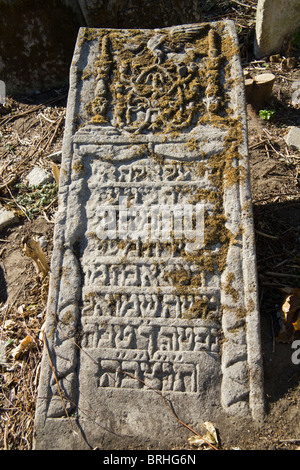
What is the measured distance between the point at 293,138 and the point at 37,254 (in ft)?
8.41

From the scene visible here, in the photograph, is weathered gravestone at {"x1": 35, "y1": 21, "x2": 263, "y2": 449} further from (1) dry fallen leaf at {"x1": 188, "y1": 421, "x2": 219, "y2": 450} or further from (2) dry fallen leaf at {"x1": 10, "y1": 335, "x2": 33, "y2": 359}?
(2) dry fallen leaf at {"x1": 10, "y1": 335, "x2": 33, "y2": 359}

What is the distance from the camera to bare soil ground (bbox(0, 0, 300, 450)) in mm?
2338

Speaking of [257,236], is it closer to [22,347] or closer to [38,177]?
[22,347]

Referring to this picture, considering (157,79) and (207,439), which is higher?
(157,79)

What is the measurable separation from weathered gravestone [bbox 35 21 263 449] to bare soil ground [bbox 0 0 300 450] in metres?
0.18

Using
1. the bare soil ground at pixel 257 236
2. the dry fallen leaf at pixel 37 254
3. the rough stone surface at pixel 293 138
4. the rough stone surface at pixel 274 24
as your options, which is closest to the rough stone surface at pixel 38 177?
the bare soil ground at pixel 257 236

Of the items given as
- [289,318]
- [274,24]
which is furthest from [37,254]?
[274,24]

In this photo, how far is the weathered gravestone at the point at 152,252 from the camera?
2268 mm

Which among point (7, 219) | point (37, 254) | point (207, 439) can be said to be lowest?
point (207, 439)

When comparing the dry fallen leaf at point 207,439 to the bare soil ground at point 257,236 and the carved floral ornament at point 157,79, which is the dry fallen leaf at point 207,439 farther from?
the carved floral ornament at point 157,79

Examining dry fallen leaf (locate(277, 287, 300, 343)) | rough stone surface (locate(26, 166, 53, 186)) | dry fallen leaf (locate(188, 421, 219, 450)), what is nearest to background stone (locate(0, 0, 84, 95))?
rough stone surface (locate(26, 166, 53, 186))

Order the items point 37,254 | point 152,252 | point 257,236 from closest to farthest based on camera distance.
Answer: point 152,252 < point 37,254 < point 257,236

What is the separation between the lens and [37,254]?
2.91m

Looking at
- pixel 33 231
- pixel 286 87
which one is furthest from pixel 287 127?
pixel 33 231
